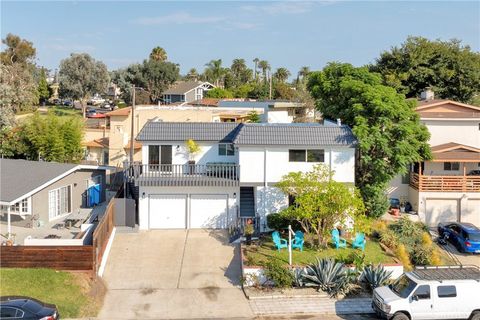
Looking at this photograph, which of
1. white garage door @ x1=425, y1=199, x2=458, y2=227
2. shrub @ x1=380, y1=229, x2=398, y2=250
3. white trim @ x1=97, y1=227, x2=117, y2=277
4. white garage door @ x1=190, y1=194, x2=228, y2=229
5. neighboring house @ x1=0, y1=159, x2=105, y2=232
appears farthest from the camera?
white garage door @ x1=425, y1=199, x2=458, y2=227

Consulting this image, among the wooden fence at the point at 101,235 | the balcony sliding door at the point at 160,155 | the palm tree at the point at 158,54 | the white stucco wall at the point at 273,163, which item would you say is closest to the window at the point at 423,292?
the white stucco wall at the point at 273,163

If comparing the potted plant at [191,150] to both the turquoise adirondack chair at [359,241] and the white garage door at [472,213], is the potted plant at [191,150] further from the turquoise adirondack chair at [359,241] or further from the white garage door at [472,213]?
the white garage door at [472,213]

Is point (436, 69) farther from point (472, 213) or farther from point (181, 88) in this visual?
point (181, 88)

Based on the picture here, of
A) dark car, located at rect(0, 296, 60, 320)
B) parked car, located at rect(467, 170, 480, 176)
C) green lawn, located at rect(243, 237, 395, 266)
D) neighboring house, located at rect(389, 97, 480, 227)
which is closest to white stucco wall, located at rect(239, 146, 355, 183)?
green lawn, located at rect(243, 237, 395, 266)

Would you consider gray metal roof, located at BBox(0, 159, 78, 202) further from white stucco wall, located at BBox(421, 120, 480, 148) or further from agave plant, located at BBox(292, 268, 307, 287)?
white stucco wall, located at BBox(421, 120, 480, 148)

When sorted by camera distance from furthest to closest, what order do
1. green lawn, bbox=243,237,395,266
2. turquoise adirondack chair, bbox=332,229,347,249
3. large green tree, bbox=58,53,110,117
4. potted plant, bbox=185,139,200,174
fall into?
large green tree, bbox=58,53,110,117 < potted plant, bbox=185,139,200,174 < turquoise adirondack chair, bbox=332,229,347,249 < green lawn, bbox=243,237,395,266

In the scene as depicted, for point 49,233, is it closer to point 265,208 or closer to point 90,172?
point 90,172

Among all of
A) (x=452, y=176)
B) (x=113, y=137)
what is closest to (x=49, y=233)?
(x=113, y=137)
